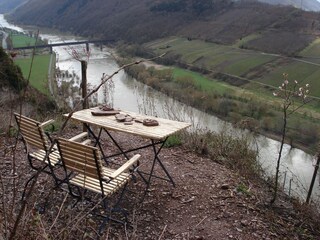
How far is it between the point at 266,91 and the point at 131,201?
37.5 m

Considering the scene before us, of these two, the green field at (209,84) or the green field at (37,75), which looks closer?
the green field at (37,75)

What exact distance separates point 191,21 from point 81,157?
75.9m

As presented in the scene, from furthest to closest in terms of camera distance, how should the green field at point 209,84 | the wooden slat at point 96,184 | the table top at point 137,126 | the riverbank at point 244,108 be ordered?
1. the green field at point 209,84
2. the riverbank at point 244,108
3. the table top at point 137,126
4. the wooden slat at point 96,184

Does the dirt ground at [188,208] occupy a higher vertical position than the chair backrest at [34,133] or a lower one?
lower

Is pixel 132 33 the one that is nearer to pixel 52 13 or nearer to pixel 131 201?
pixel 52 13

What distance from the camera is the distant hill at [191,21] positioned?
5775 cm

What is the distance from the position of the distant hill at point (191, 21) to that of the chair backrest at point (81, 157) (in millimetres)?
50464

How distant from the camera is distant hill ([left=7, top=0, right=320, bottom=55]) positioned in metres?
57.8

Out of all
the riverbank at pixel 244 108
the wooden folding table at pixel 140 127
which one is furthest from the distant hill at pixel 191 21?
the wooden folding table at pixel 140 127

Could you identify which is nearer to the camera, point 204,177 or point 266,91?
point 204,177

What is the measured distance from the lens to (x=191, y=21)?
249 ft

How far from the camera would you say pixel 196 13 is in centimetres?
7894

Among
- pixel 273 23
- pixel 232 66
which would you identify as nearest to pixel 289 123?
pixel 232 66

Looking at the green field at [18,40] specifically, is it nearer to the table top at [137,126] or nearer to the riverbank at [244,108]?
the table top at [137,126]
